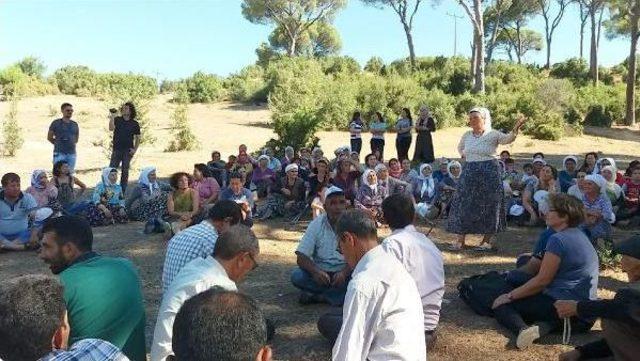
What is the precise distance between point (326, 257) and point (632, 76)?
74.9ft

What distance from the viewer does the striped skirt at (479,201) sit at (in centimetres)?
657

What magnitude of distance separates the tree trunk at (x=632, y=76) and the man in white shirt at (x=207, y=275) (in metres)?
24.9

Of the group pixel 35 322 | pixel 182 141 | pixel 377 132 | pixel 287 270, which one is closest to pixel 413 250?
pixel 35 322

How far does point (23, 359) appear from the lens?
1874 mm

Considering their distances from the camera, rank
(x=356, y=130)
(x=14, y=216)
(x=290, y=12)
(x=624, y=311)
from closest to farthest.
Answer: (x=624, y=311), (x=14, y=216), (x=356, y=130), (x=290, y=12)

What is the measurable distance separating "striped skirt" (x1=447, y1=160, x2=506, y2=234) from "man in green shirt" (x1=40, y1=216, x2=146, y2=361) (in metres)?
4.42

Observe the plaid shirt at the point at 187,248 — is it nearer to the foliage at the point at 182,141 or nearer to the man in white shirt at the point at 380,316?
the man in white shirt at the point at 380,316

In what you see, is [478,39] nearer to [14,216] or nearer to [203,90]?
[203,90]

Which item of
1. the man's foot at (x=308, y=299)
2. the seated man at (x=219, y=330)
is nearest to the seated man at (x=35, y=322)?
the seated man at (x=219, y=330)

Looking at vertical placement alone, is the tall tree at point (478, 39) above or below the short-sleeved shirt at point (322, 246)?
above

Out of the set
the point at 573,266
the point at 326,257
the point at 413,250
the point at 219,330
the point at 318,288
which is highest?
the point at 219,330

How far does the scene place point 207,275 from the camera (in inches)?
108

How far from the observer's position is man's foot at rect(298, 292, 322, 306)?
216 inches

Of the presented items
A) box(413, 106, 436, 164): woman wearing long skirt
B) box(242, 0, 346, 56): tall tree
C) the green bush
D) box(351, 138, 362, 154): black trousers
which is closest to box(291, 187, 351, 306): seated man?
box(413, 106, 436, 164): woman wearing long skirt
